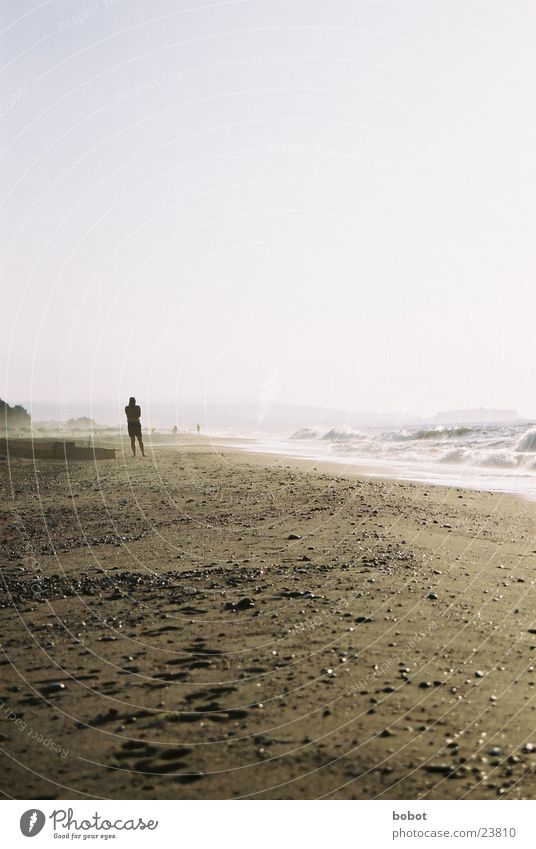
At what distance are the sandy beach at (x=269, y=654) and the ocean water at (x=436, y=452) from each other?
8284 mm

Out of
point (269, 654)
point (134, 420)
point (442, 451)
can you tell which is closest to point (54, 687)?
point (269, 654)

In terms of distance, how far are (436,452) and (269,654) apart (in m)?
25.0

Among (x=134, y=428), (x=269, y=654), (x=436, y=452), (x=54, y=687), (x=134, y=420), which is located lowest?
(x=54, y=687)

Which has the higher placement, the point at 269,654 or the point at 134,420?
the point at 134,420

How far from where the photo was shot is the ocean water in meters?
22.8

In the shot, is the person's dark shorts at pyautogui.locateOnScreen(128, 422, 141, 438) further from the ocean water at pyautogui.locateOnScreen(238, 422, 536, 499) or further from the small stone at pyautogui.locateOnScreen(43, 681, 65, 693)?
the small stone at pyautogui.locateOnScreen(43, 681, 65, 693)

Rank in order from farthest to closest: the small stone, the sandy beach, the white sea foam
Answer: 1. the white sea foam
2. the small stone
3. the sandy beach

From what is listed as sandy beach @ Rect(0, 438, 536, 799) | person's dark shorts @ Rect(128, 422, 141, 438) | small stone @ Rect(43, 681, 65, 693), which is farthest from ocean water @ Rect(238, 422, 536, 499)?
small stone @ Rect(43, 681, 65, 693)

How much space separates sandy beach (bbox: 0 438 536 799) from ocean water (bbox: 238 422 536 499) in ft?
27.2

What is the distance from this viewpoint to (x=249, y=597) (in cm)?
948

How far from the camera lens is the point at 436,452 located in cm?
3177

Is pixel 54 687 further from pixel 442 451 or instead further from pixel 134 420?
pixel 442 451
